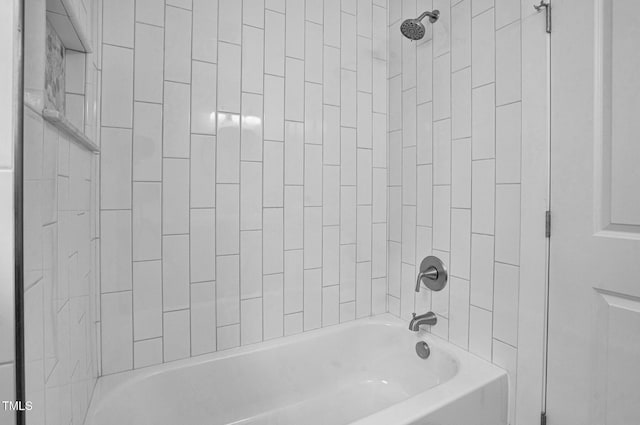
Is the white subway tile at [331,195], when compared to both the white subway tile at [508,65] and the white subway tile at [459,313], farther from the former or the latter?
the white subway tile at [508,65]

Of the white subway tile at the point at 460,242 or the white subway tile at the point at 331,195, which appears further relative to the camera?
the white subway tile at the point at 331,195

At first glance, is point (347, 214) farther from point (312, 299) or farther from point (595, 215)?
point (595, 215)

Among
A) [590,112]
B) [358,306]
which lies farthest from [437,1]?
[358,306]

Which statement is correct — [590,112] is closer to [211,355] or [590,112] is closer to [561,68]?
[561,68]

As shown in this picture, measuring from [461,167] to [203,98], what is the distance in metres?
1.16

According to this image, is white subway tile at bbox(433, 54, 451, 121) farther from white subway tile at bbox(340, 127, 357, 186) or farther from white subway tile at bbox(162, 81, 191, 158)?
white subway tile at bbox(162, 81, 191, 158)

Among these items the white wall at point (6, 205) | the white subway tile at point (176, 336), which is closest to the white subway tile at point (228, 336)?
the white subway tile at point (176, 336)

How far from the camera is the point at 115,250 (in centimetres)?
127

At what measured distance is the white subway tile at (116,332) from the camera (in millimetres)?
1262

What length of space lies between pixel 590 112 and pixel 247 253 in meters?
1.36

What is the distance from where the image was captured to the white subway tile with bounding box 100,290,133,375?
1.26 meters

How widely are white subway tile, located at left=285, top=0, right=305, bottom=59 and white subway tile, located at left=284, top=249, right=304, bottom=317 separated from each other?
0.97m

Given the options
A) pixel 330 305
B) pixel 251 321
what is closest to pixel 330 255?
pixel 330 305

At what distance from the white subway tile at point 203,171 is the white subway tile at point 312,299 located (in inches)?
23.6
